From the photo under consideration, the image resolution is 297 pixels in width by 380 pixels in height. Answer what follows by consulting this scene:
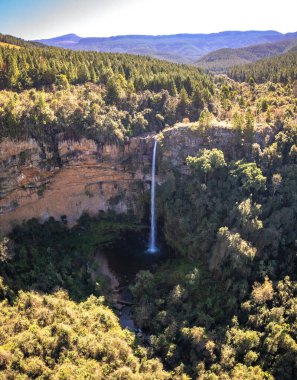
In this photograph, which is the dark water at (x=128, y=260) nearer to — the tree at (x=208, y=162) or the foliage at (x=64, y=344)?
the foliage at (x=64, y=344)

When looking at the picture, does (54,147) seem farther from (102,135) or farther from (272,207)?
(272,207)

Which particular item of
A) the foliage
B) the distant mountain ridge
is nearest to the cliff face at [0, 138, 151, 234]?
the foliage

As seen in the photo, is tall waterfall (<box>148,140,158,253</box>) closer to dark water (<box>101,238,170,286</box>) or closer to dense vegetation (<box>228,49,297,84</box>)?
dark water (<box>101,238,170,286</box>)

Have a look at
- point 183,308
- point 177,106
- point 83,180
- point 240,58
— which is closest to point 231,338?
point 183,308

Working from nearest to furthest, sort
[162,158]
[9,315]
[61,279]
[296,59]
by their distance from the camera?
[9,315] < [61,279] < [162,158] < [296,59]

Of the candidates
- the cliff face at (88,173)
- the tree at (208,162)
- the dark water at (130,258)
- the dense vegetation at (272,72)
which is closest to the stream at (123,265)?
the dark water at (130,258)

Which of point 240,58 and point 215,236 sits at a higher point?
point 240,58
